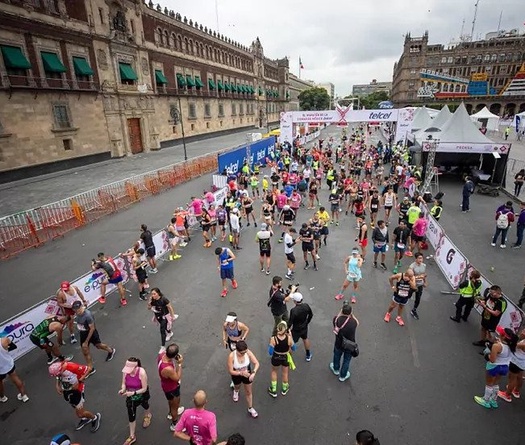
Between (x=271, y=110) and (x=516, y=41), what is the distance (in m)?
65.2

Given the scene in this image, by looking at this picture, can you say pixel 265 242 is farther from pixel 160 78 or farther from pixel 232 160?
pixel 160 78

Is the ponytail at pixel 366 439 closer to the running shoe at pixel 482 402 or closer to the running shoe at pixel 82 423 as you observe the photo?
the running shoe at pixel 482 402

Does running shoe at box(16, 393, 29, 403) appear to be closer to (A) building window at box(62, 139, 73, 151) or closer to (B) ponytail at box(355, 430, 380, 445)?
(B) ponytail at box(355, 430, 380, 445)

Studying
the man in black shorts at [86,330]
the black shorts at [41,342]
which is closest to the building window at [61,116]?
the black shorts at [41,342]

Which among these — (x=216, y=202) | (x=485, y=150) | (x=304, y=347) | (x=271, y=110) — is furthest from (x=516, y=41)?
(x=304, y=347)

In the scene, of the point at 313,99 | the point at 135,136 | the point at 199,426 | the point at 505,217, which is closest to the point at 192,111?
the point at 135,136

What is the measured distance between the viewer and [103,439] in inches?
189

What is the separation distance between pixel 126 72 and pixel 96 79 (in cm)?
420

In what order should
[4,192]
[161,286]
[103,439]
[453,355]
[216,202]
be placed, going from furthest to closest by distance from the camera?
[4,192] < [216,202] < [161,286] < [453,355] < [103,439]

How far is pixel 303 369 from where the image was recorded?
598 cm

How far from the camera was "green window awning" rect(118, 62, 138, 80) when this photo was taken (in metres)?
31.7

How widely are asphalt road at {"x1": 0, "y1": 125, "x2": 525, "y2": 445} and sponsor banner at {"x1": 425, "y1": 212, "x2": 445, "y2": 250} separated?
110cm

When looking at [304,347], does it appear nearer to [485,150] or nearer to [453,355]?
[453,355]

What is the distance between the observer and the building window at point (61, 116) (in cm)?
2514
